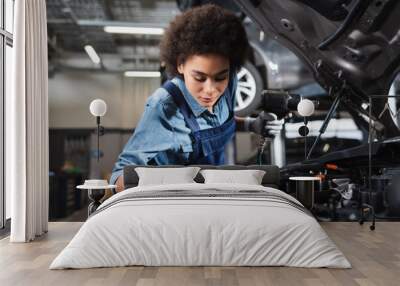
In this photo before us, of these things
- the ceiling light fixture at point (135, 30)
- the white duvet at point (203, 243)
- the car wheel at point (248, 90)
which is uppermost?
the ceiling light fixture at point (135, 30)

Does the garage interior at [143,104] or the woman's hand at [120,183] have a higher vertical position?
the garage interior at [143,104]

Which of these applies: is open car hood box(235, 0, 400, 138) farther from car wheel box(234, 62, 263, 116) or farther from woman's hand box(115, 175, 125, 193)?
woman's hand box(115, 175, 125, 193)

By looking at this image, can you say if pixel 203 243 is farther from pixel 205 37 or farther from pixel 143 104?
pixel 205 37

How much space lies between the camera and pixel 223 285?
3.44 m

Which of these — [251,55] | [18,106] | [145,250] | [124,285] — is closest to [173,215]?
[145,250]

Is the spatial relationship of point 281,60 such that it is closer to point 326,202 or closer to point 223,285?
point 326,202

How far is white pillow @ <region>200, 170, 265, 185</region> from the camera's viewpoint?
5.77m

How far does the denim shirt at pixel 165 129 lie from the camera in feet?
20.8

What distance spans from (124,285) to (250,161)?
335 centimetres

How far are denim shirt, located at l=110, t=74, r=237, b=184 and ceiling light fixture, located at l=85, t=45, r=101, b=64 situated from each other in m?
0.87

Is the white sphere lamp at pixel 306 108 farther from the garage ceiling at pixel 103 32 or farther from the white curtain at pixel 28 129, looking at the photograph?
the white curtain at pixel 28 129

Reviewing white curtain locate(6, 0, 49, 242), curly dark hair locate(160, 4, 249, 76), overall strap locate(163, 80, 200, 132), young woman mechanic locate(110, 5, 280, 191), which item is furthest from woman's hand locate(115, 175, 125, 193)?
curly dark hair locate(160, 4, 249, 76)

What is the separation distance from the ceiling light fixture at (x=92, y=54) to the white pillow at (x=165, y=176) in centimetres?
166

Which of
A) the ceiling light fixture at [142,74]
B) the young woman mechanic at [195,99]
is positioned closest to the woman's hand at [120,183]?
the young woman mechanic at [195,99]
